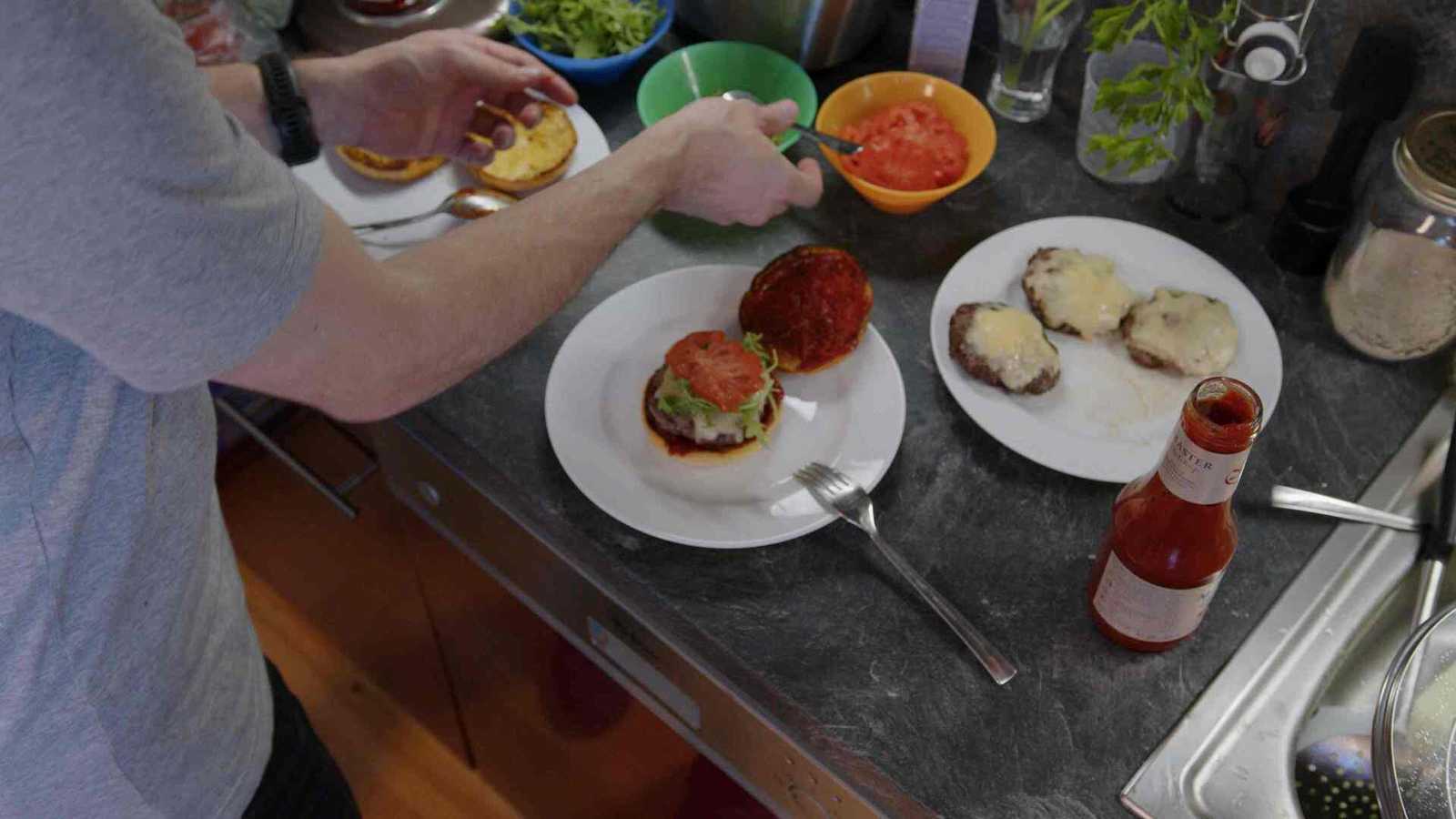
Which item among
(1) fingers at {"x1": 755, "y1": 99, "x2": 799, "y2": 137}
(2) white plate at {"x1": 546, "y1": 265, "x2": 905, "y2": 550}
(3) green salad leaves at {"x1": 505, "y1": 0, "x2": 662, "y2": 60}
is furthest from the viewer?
(3) green salad leaves at {"x1": 505, "y1": 0, "x2": 662, "y2": 60}

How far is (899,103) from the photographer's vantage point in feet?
4.41

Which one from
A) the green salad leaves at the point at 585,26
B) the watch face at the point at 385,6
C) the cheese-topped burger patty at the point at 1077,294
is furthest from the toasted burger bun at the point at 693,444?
the watch face at the point at 385,6

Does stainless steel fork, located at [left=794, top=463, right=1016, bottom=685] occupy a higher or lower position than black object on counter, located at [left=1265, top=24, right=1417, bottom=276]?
lower

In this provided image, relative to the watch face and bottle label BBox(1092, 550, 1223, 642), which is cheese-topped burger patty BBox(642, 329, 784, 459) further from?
the watch face

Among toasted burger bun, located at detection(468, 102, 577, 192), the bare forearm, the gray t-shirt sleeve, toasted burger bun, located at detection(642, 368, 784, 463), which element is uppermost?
the gray t-shirt sleeve

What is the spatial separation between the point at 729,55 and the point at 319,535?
110cm

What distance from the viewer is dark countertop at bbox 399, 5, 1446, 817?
2.94ft

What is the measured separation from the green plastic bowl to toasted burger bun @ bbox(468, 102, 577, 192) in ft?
0.35

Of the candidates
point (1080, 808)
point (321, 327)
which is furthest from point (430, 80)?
point (1080, 808)

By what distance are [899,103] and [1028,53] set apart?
6.1 inches

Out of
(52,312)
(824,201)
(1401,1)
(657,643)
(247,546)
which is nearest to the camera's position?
(52,312)

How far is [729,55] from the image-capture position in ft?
4.60

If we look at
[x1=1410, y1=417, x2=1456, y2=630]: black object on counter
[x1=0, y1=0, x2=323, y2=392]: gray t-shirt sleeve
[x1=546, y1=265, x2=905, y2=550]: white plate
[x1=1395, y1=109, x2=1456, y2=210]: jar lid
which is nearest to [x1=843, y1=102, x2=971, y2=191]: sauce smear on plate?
[x1=546, y1=265, x2=905, y2=550]: white plate

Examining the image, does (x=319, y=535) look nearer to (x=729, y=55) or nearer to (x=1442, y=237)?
(x=729, y=55)
